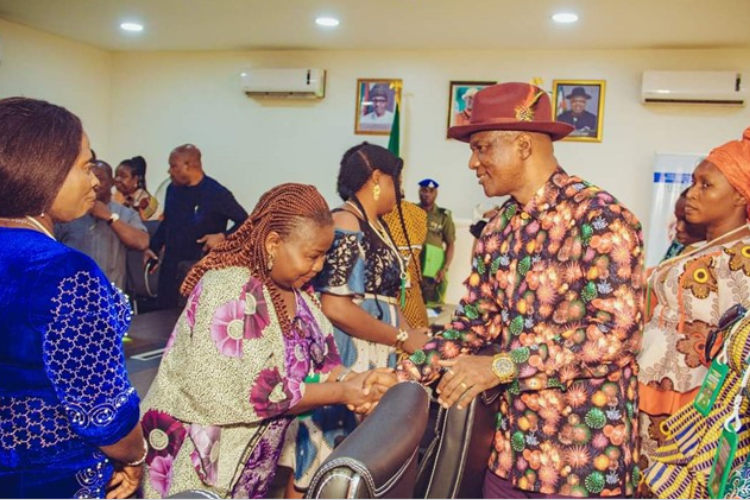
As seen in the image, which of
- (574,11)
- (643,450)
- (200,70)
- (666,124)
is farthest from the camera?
(200,70)

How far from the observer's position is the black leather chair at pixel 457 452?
4.81 ft

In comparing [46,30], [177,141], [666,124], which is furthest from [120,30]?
[666,124]

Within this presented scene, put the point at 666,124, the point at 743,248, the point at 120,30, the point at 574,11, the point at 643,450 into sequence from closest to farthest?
the point at 743,248 < the point at 643,450 < the point at 574,11 < the point at 666,124 < the point at 120,30

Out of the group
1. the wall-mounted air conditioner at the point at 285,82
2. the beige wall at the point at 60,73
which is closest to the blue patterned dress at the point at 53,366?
the wall-mounted air conditioner at the point at 285,82

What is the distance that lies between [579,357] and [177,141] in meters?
8.37

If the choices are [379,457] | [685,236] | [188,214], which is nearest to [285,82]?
[188,214]

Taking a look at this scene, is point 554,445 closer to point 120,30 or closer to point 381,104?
point 381,104

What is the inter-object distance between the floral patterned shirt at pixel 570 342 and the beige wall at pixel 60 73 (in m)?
7.49

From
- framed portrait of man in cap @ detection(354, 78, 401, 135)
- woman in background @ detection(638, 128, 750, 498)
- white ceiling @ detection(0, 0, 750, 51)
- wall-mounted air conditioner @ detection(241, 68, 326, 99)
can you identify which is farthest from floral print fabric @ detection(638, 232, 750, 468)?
wall-mounted air conditioner @ detection(241, 68, 326, 99)

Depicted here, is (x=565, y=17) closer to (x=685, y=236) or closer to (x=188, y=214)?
(x=188, y=214)

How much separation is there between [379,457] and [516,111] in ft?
3.54

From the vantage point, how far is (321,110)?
8.52m

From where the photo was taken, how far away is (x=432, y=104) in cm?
810

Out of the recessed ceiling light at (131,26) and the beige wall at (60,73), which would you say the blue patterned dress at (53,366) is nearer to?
the recessed ceiling light at (131,26)
